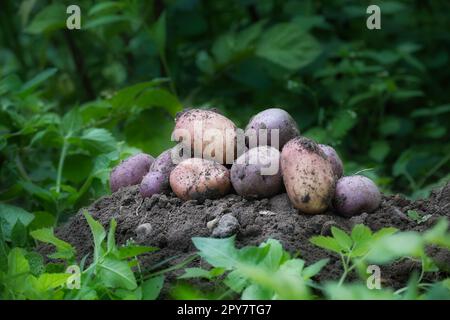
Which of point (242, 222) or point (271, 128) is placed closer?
point (242, 222)

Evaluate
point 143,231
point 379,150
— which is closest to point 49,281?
point 143,231

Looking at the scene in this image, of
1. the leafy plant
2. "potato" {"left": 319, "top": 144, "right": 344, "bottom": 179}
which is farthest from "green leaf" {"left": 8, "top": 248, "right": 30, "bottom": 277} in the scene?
"potato" {"left": 319, "top": 144, "right": 344, "bottom": 179}

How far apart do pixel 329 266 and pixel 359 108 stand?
2759mm

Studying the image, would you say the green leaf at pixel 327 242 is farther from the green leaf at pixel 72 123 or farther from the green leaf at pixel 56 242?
the green leaf at pixel 72 123

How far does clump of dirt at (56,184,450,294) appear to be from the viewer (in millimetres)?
1926

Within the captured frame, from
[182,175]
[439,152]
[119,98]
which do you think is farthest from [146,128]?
[439,152]

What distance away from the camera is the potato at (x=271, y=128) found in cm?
225

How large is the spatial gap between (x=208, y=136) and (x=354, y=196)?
450mm

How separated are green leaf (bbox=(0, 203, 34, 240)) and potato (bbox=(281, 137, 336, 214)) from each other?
3.03 feet

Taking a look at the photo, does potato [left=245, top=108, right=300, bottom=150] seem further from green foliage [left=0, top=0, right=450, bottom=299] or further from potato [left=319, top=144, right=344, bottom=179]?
green foliage [left=0, top=0, right=450, bottom=299]

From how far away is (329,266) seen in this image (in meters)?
1.89

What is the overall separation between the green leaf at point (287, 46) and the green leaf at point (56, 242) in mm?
2413

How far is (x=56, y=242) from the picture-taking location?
1.95 meters

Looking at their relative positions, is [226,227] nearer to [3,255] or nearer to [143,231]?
[143,231]
